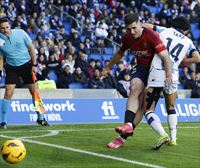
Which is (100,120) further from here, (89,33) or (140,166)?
(89,33)

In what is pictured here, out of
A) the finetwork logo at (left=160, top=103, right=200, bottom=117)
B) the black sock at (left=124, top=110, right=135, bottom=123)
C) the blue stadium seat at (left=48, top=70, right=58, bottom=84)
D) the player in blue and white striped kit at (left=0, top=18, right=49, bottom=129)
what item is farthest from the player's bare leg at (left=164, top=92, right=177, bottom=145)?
the blue stadium seat at (left=48, top=70, right=58, bottom=84)

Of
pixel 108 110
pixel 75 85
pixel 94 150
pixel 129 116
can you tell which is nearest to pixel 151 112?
pixel 129 116

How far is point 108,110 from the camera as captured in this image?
648 inches

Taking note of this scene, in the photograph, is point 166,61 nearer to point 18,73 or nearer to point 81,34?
point 18,73

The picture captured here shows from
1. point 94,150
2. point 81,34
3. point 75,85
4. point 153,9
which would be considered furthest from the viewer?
point 153,9

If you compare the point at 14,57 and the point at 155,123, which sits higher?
the point at 14,57

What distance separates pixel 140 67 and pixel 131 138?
1.80 m

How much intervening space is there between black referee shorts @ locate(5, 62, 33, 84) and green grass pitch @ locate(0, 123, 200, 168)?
1030 millimetres

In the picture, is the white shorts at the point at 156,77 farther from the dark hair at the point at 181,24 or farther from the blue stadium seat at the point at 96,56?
the blue stadium seat at the point at 96,56

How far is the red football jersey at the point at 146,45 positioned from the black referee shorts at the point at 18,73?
11.7 ft

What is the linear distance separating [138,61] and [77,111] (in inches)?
223

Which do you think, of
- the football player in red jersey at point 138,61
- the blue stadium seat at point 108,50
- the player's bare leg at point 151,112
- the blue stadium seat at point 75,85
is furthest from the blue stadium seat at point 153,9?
the player's bare leg at point 151,112

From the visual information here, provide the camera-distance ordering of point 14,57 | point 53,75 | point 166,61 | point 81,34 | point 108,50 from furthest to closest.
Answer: point 81,34, point 108,50, point 53,75, point 14,57, point 166,61

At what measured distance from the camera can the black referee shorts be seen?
1320cm
